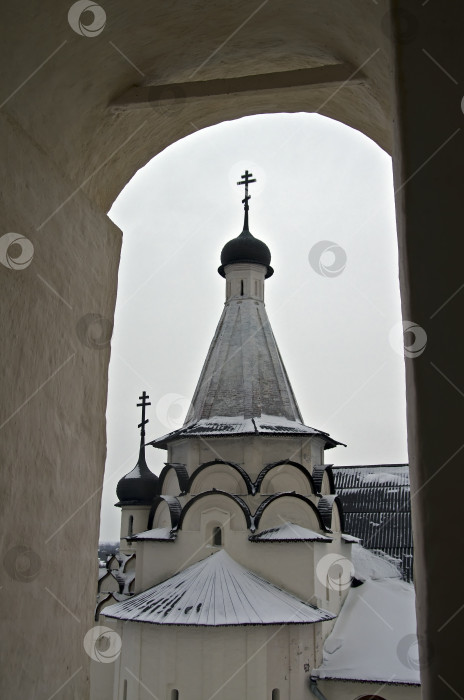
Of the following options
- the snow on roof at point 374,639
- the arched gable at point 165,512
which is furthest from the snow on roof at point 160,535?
the snow on roof at point 374,639

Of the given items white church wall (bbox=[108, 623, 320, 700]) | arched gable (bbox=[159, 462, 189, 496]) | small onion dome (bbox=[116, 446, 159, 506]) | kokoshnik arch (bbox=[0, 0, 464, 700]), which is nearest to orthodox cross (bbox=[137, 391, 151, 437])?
small onion dome (bbox=[116, 446, 159, 506])

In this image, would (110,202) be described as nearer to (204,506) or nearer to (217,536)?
(204,506)

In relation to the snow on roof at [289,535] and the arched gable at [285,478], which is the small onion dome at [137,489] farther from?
the snow on roof at [289,535]

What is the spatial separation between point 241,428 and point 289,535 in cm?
224

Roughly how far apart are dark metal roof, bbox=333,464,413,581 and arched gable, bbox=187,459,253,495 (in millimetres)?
5378

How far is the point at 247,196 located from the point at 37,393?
13534 millimetres

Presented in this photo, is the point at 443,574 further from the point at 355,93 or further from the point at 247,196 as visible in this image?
the point at 247,196

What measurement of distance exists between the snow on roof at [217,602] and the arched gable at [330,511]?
162 centimetres

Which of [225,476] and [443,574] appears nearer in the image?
[443,574]

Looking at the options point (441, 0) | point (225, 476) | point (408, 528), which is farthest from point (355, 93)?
point (408, 528)

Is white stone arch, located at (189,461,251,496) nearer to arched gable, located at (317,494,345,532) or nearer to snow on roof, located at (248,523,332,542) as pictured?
snow on roof, located at (248,523,332,542)

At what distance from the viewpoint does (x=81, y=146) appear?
2.05 m

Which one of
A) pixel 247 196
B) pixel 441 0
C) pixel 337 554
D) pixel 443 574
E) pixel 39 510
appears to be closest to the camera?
pixel 443 574

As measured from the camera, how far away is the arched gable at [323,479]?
37.8 feet
